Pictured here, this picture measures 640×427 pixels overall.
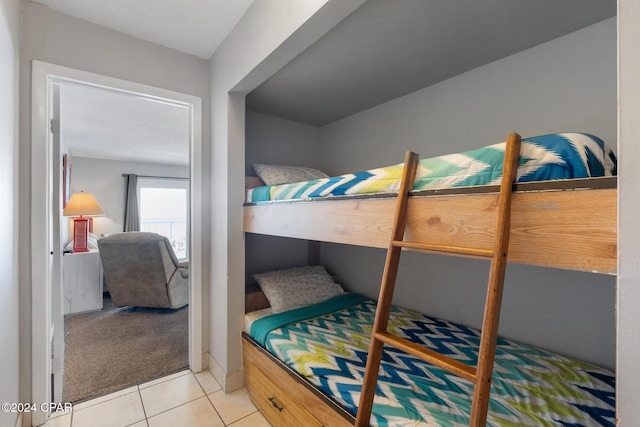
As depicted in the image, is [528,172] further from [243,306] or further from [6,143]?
[6,143]

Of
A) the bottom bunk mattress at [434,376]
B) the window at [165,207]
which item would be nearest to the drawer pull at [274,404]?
the bottom bunk mattress at [434,376]

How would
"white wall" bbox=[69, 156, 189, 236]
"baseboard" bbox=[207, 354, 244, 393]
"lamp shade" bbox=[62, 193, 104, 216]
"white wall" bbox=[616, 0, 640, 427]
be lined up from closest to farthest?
"white wall" bbox=[616, 0, 640, 427], "baseboard" bbox=[207, 354, 244, 393], "lamp shade" bbox=[62, 193, 104, 216], "white wall" bbox=[69, 156, 189, 236]

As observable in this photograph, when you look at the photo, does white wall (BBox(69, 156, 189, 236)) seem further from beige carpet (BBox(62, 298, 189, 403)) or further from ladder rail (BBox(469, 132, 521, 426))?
ladder rail (BBox(469, 132, 521, 426))

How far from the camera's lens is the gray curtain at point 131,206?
18.7 feet

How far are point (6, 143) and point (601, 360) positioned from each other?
10.5 ft

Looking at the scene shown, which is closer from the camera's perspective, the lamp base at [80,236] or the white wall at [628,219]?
the white wall at [628,219]

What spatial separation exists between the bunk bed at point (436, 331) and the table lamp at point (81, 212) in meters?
3.18

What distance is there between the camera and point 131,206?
18.7 ft

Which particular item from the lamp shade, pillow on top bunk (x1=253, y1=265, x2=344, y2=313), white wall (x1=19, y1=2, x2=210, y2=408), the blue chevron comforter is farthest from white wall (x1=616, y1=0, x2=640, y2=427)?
the lamp shade

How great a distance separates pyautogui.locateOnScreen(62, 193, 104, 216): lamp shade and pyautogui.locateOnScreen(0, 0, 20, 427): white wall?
10.7ft

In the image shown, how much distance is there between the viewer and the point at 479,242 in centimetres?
86

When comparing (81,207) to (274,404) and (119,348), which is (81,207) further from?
(274,404)

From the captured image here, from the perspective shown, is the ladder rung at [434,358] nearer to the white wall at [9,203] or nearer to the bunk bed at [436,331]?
the bunk bed at [436,331]

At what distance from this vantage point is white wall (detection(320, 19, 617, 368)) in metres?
1.48
